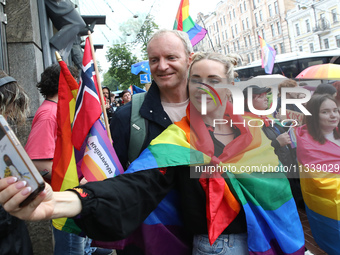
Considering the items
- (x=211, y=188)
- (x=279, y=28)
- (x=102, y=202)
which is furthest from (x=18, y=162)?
(x=279, y=28)

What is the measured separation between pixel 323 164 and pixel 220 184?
0.77 meters

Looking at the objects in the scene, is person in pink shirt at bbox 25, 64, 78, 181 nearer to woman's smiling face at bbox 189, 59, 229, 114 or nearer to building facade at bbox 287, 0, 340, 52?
woman's smiling face at bbox 189, 59, 229, 114

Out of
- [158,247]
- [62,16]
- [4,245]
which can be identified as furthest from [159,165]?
[62,16]

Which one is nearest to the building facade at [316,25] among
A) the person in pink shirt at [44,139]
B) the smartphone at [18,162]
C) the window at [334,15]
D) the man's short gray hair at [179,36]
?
the window at [334,15]

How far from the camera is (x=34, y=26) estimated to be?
166 inches

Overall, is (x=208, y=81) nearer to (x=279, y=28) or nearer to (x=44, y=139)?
(x=44, y=139)

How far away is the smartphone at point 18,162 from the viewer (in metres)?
0.98

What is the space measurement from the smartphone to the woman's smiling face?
1.00 meters

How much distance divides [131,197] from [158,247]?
19.5 inches

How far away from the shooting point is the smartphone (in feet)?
3.22

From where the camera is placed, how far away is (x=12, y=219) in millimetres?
1865

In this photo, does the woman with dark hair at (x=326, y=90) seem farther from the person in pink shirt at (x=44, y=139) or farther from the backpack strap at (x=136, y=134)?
the person in pink shirt at (x=44, y=139)

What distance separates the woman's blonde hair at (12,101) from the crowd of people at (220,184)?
1004mm

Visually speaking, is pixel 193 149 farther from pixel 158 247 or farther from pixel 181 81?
pixel 181 81
